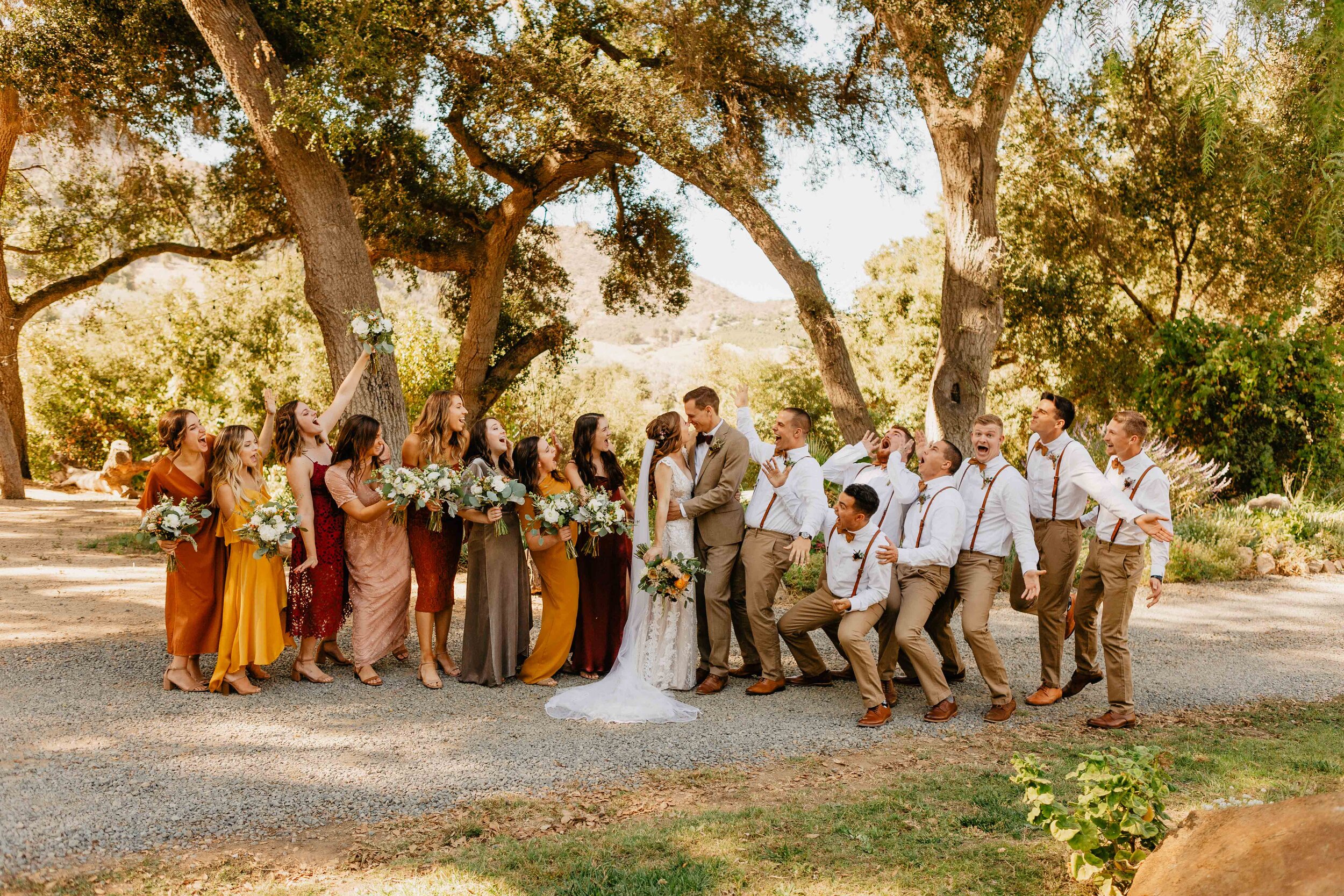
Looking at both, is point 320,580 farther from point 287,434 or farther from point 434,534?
point 287,434

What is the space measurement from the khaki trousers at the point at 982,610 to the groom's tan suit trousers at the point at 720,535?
1.60 m

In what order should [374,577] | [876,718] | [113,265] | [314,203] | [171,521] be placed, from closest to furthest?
[171,521] → [876,718] → [374,577] → [314,203] → [113,265]

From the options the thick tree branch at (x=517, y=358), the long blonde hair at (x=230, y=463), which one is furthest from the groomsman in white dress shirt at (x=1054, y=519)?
the thick tree branch at (x=517, y=358)

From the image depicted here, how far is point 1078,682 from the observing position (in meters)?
7.11

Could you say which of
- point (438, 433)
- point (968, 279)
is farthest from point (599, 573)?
point (968, 279)

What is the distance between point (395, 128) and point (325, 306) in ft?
11.4

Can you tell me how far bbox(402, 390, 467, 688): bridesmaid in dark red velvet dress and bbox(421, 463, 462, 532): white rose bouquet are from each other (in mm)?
273

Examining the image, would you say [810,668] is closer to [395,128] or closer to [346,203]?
[346,203]

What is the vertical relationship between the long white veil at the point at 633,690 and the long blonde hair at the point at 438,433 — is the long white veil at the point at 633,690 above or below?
below

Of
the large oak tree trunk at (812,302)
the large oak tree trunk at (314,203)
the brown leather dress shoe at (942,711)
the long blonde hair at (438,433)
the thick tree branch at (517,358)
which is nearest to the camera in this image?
the brown leather dress shoe at (942,711)

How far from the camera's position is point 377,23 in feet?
32.8

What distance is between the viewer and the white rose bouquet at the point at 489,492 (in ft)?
22.2

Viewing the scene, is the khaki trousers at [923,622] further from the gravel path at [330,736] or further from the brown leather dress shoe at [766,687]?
the brown leather dress shoe at [766,687]

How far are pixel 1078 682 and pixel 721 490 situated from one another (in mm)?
2950
